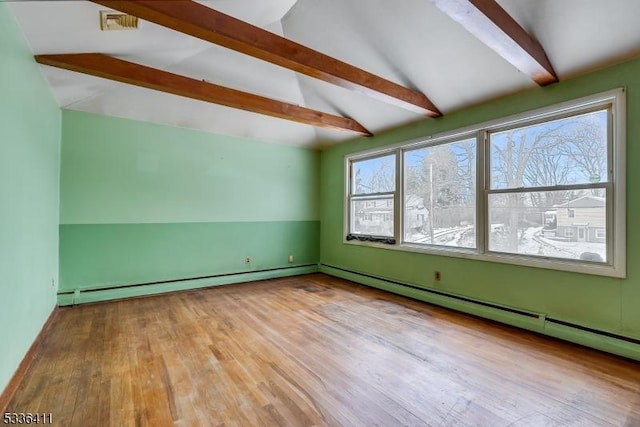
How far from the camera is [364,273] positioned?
485 centimetres

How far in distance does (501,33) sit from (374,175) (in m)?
2.89

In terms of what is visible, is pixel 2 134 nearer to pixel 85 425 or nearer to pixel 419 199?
pixel 85 425

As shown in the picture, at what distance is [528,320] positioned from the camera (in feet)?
9.61

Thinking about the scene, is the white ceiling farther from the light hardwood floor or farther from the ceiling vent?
the light hardwood floor

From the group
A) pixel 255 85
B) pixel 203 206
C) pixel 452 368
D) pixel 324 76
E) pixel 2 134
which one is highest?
pixel 255 85

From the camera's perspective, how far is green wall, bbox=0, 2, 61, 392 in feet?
6.07

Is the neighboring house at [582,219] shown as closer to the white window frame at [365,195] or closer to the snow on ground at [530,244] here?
the snow on ground at [530,244]

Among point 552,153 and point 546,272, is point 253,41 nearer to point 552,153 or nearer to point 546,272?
point 552,153

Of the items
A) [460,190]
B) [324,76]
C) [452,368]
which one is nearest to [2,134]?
[324,76]

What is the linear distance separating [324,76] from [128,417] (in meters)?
2.87

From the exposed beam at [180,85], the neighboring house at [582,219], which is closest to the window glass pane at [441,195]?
the neighboring house at [582,219]

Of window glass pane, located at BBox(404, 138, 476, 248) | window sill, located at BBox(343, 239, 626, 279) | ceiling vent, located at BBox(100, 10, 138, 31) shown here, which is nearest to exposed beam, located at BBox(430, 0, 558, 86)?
window glass pane, located at BBox(404, 138, 476, 248)

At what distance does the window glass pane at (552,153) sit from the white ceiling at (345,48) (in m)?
0.46

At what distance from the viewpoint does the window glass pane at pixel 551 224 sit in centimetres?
260
